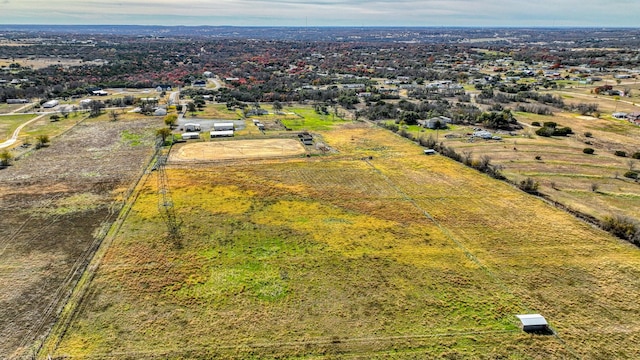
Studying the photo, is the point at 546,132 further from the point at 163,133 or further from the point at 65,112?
the point at 65,112

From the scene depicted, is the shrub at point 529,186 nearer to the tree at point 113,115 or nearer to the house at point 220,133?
the house at point 220,133

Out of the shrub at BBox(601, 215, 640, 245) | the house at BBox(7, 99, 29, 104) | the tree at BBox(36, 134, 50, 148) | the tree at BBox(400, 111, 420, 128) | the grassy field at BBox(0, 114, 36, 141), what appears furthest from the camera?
the house at BBox(7, 99, 29, 104)

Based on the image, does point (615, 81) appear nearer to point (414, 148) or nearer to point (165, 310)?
point (414, 148)

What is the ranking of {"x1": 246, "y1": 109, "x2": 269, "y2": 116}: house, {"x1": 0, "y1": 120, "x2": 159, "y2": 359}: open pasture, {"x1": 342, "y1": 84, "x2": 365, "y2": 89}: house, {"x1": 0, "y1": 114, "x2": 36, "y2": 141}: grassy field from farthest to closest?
{"x1": 342, "y1": 84, "x2": 365, "y2": 89}: house → {"x1": 246, "y1": 109, "x2": 269, "y2": 116}: house → {"x1": 0, "y1": 114, "x2": 36, "y2": 141}: grassy field → {"x1": 0, "y1": 120, "x2": 159, "y2": 359}: open pasture

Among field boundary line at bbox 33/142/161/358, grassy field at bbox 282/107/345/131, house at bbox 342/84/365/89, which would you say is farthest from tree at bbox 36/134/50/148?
house at bbox 342/84/365/89

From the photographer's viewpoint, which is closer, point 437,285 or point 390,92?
point 437,285

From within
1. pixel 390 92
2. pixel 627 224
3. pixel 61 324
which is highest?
pixel 390 92

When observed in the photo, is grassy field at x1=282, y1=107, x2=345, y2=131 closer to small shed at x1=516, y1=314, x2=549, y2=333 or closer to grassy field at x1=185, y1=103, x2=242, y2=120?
grassy field at x1=185, y1=103, x2=242, y2=120

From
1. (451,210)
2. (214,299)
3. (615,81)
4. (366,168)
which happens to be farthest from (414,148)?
(615,81)
